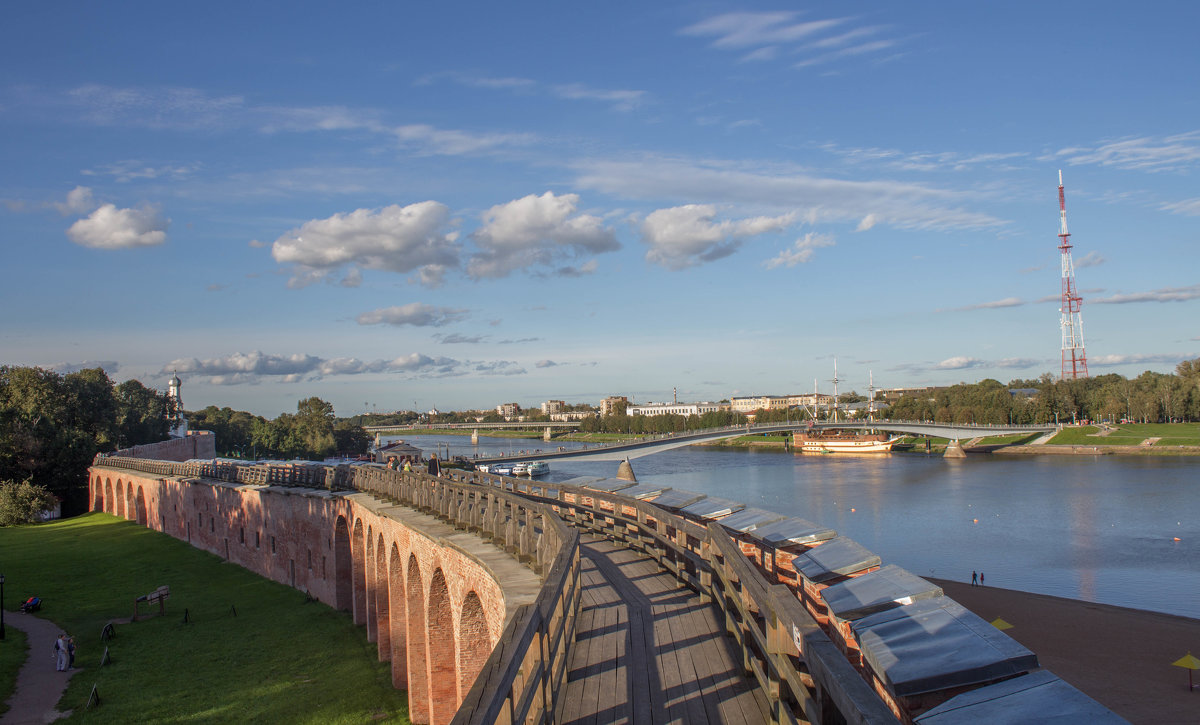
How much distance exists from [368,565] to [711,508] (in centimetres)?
1173

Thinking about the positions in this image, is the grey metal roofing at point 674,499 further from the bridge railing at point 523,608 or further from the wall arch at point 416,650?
the wall arch at point 416,650

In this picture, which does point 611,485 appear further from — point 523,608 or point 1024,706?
point 1024,706

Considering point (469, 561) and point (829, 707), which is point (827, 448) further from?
point (829, 707)

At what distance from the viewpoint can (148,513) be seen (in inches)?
1827

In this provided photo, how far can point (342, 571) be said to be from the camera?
25.3 metres

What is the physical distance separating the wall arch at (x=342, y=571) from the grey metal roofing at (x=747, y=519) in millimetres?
16260

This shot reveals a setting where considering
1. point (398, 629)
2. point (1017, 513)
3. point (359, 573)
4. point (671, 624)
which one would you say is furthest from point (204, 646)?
point (1017, 513)

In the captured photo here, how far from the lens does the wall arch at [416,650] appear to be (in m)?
16.6

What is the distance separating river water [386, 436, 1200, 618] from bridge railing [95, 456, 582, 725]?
22828 mm

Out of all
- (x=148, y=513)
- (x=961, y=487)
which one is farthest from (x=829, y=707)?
(x=961, y=487)

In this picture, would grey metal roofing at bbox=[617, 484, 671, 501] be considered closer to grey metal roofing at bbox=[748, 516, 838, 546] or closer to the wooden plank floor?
grey metal roofing at bbox=[748, 516, 838, 546]

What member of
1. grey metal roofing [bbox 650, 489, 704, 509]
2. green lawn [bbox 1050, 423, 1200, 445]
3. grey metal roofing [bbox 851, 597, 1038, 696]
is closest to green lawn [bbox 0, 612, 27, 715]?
grey metal roofing [bbox 650, 489, 704, 509]

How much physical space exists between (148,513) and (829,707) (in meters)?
51.7

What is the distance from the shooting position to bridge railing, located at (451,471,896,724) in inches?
120
